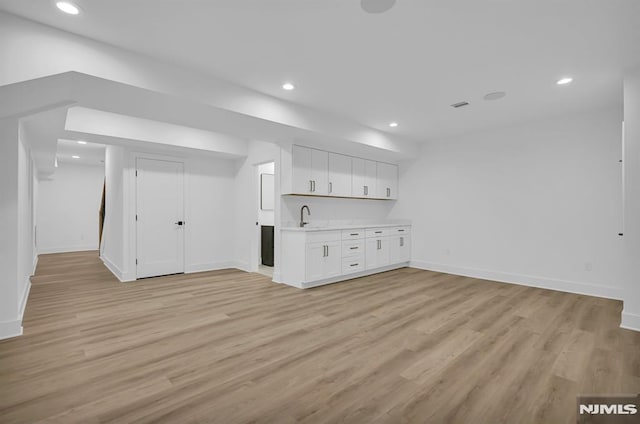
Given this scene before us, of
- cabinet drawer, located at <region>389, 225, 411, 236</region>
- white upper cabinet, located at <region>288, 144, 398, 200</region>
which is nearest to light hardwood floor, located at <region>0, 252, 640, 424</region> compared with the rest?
white upper cabinet, located at <region>288, 144, 398, 200</region>

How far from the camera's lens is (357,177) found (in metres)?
6.06

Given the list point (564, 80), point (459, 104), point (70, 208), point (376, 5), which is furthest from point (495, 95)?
point (70, 208)

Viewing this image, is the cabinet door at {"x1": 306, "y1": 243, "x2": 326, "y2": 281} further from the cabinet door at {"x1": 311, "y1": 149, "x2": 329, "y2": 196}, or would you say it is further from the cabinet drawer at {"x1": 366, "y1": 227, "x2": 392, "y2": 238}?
the cabinet drawer at {"x1": 366, "y1": 227, "x2": 392, "y2": 238}

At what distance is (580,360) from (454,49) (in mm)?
2900

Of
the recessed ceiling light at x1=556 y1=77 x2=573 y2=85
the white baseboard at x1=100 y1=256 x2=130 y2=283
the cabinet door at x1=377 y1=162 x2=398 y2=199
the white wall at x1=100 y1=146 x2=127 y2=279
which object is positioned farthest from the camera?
the cabinet door at x1=377 y1=162 x2=398 y2=199

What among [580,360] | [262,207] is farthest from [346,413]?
[262,207]

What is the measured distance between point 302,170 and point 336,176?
32.6 inches

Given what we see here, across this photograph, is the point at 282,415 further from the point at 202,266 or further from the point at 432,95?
the point at 202,266

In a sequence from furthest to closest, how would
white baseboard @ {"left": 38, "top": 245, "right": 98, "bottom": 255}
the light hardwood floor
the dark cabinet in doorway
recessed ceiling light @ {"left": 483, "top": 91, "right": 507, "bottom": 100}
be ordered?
white baseboard @ {"left": 38, "top": 245, "right": 98, "bottom": 255} < the dark cabinet in doorway < recessed ceiling light @ {"left": 483, "top": 91, "right": 507, "bottom": 100} < the light hardwood floor

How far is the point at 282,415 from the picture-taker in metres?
1.75

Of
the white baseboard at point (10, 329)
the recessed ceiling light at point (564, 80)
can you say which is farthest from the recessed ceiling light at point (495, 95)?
the white baseboard at point (10, 329)

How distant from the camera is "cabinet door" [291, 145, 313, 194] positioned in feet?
16.5

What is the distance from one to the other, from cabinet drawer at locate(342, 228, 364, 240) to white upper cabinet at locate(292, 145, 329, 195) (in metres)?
0.83

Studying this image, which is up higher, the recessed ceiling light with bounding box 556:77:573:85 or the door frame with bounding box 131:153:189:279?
the recessed ceiling light with bounding box 556:77:573:85
